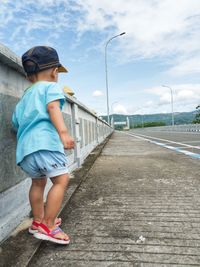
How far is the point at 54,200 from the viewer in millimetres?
2363

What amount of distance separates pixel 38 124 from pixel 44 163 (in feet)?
0.97

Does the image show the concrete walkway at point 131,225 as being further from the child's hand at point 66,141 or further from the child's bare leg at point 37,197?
the child's hand at point 66,141

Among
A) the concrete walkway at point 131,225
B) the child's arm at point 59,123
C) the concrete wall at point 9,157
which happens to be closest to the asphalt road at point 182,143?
the concrete walkway at point 131,225

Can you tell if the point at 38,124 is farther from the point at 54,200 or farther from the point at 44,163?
the point at 54,200

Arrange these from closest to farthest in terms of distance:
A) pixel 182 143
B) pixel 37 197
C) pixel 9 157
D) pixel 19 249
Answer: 1. pixel 19 249
2. pixel 37 197
3. pixel 9 157
4. pixel 182 143

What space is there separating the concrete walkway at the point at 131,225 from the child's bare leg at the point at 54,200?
201 millimetres

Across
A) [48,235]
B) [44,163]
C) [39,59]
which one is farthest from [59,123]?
[48,235]

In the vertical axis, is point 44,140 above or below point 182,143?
above

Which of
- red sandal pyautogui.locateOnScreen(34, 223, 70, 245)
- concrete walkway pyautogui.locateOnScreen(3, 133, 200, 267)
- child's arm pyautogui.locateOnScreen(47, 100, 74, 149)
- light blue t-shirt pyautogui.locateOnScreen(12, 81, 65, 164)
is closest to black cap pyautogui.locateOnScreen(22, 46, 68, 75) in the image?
light blue t-shirt pyautogui.locateOnScreen(12, 81, 65, 164)

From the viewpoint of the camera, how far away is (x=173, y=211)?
3.21 m

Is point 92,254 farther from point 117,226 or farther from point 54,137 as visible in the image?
point 54,137

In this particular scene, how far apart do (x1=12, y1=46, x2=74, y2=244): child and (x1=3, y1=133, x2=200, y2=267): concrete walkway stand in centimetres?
Answer: 25

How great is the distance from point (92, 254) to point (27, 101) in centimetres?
123

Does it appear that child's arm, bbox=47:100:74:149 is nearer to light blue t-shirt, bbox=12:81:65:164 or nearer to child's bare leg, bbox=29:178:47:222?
light blue t-shirt, bbox=12:81:65:164
